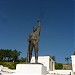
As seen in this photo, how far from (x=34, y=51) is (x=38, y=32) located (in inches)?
48.0

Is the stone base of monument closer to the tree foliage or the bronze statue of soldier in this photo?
the bronze statue of soldier

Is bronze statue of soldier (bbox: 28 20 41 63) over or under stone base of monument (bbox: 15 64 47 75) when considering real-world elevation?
over

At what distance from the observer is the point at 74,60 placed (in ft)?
113

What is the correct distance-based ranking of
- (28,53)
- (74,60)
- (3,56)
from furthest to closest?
(3,56), (74,60), (28,53)

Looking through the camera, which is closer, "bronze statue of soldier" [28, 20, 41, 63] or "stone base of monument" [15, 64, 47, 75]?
"stone base of monument" [15, 64, 47, 75]

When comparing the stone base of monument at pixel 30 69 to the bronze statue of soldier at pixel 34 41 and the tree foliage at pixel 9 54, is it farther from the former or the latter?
the tree foliage at pixel 9 54

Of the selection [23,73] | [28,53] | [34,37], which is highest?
[34,37]

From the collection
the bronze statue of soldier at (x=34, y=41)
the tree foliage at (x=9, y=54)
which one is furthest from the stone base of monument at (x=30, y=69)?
the tree foliage at (x=9, y=54)

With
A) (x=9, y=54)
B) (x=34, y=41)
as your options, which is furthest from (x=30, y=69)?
(x=9, y=54)

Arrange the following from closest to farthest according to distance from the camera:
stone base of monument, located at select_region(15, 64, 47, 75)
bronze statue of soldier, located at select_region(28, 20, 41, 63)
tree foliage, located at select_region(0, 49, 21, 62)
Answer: stone base of monument, located at select_region(15, 64, 47, 75)
bronze statue of soldier, located at select_region(28, 20, 41, 63)
tree foliage, located at select_region(0, 49, 21, 62)

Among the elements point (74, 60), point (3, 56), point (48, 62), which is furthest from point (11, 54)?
point (74, 60)

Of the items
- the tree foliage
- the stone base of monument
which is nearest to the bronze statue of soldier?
the stone base of monument

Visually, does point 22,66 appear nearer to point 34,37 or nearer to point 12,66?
point 34,37

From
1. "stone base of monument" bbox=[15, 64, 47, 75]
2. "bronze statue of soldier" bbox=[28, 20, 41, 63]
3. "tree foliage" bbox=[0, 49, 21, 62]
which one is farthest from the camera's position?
"tree foliage" bbox=[0, 49, 21, 62]
